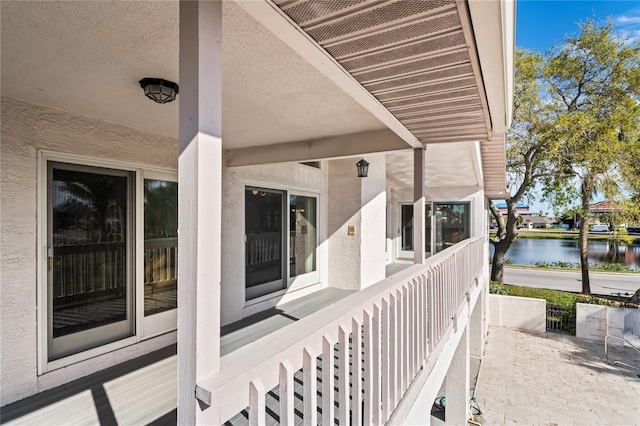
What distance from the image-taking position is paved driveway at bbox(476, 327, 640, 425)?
6.89 meters

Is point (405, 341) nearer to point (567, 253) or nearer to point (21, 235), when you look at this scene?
point (21, 235)

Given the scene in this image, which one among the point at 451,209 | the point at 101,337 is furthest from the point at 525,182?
the point at 101,337

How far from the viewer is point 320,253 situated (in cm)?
645

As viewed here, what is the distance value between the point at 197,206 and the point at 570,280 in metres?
25.0

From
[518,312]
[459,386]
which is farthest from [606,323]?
[459,386]

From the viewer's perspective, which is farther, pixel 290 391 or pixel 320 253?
pixel 320 253

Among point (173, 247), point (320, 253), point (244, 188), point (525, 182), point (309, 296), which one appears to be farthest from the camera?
point (525, 182)

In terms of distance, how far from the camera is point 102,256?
3.28 meters

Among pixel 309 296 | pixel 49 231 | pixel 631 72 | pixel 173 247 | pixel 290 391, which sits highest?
pixel 631 72

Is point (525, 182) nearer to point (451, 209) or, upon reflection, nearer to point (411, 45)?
point (451, 209)

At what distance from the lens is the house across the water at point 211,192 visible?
112 centimetres

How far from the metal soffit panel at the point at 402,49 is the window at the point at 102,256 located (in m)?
2.85

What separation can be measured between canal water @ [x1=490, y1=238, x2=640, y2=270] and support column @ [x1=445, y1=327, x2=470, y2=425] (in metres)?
24.6

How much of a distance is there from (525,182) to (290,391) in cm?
1595
